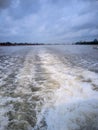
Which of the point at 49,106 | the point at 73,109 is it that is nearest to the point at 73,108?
the point at 73,109

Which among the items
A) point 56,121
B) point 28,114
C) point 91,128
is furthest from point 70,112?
point 28,114

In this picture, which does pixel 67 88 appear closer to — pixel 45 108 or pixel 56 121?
pixel 45 108

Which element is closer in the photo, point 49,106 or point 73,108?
point 73,108

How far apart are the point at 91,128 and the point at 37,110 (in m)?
1.49

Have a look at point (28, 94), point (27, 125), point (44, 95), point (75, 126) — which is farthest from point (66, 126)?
point (28, 94)

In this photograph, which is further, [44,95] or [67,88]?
[67,88]

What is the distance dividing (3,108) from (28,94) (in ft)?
3.67

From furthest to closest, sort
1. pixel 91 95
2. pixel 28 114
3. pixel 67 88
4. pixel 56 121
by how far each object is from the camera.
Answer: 1. pixel 67 88
2. pixel 91 95
3. pixel 28 114
4. pixel 56 121

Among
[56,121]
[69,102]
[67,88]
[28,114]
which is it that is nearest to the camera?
[56,121]

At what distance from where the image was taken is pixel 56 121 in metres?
3.30

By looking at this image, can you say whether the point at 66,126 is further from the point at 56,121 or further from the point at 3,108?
the point at 3,108

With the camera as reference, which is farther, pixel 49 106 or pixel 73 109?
pixel 49 106

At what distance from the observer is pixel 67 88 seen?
5.32 m

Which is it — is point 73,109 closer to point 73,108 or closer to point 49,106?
point 73,108
